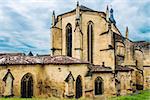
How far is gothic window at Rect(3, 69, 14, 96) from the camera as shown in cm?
2512

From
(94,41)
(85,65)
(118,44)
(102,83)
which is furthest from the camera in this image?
(118,44)

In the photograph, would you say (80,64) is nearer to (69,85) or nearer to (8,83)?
(69,85)

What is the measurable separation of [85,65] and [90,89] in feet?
9.97

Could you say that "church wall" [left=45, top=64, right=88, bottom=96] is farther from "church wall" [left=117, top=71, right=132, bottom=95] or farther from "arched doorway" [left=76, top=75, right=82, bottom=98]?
"church wall" [left=117, top=71, right=132, bottom=95]

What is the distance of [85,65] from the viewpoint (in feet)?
90.5

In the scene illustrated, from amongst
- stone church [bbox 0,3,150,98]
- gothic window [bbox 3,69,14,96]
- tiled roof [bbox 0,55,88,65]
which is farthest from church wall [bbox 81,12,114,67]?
gothic window [bbox 3,69,14,96]

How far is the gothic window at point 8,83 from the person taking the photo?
2512 centimetres

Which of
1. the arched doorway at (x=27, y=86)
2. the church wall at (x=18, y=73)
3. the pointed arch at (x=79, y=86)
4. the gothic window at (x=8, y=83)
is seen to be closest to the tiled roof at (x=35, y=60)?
the church wall at (x=18, y=73)

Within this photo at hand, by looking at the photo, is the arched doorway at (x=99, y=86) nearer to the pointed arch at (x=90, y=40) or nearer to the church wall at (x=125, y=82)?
the church wall at (x=125, y=82)

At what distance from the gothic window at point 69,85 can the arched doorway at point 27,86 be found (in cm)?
374

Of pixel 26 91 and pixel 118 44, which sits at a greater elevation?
pixel 118 44

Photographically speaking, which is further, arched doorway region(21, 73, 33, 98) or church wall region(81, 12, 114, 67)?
church wall region(81, 12, 114, 67)

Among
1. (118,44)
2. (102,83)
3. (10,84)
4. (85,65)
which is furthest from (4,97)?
(118,44)

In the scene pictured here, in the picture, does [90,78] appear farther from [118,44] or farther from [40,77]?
[118,44]
